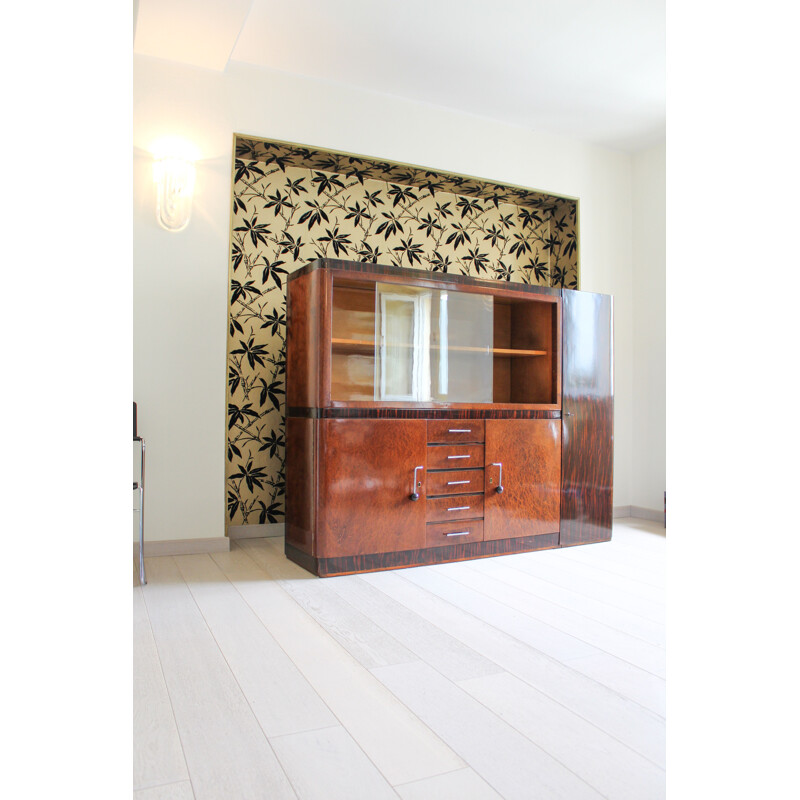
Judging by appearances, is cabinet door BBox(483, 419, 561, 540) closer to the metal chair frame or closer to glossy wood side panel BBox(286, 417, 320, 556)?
glossy wood side panel BBox(286, 417, 320, 556)

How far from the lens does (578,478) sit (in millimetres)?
3832

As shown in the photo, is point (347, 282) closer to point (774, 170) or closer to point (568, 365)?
point (568, 365)

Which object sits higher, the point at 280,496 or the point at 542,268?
the point at 542,268

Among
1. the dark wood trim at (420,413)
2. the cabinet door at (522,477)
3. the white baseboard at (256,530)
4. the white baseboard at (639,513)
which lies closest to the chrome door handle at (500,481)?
the cabinet door at (522,477)

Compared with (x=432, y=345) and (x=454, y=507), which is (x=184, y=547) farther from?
(x=432, y=345)

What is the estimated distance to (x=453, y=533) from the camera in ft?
11.1

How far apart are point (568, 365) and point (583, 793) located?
2.76 meters

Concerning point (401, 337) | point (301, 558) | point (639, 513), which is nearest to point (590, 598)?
point (301, 558)

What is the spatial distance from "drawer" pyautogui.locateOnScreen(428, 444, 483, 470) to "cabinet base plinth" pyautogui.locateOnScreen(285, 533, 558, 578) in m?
0.41

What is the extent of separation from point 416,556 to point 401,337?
43.1 inches

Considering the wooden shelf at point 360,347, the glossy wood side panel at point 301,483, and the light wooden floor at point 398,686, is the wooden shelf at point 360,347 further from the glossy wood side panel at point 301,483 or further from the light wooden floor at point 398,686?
the light wooden floor at point 398,686

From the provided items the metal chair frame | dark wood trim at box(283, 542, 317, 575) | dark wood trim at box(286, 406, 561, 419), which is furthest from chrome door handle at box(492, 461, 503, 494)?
the metal chair frame

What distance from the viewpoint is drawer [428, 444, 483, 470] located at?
332 centimetres
